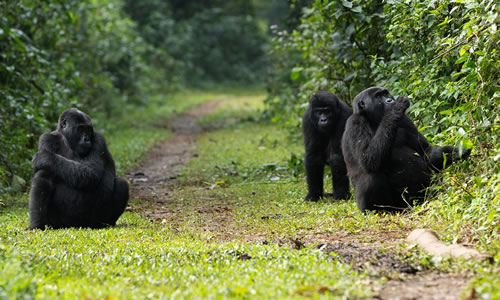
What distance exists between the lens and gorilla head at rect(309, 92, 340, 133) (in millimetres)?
9230

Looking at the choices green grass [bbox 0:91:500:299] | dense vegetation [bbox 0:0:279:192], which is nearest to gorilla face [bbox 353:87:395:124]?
green grass [bbox 0:91:500:299]

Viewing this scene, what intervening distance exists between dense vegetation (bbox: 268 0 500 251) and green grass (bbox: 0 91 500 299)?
27 cm

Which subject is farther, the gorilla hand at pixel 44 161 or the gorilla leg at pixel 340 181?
the gorilla leg at pixel 340 181

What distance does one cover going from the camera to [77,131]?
7.64m

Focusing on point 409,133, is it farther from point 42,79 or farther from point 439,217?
point 42,79

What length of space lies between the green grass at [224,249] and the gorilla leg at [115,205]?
200 mm

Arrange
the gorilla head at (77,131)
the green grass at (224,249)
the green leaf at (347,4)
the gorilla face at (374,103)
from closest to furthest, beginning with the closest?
the green grass at (224,249) → the gorilla face at (374,103) → the gorilla head at (77,131) → the green leaf at (347,4)

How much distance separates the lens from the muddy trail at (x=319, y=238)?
4.14m

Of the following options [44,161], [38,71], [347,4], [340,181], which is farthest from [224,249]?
[38,71]

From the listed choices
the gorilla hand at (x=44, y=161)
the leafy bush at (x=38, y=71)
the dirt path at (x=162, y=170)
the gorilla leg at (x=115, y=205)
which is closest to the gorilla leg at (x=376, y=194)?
the dirt path at (x=162, y=170)

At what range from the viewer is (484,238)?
16.5ft

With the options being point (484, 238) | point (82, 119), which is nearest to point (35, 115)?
point (82, 119)

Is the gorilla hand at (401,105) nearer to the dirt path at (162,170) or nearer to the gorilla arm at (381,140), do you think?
the gorilla arm at (381,140)

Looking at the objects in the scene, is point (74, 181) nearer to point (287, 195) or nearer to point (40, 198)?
point (40, 198)
